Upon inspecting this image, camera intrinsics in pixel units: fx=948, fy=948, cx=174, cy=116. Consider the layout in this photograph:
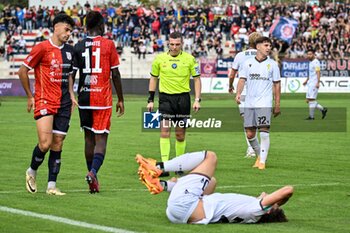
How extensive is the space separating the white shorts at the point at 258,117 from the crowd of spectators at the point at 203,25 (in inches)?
1718

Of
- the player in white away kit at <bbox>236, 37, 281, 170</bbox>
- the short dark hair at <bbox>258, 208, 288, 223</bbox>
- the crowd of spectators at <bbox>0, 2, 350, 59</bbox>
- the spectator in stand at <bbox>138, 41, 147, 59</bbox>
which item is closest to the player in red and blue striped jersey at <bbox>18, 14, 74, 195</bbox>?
the short dark hair at <bbox>258, 208, 288, 223</bbox>

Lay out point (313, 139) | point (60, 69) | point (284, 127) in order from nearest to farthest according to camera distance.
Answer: point (60, 69) → point (313, 139) → point (284, 127)

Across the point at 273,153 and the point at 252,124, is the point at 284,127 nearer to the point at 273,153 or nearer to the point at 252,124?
the point at 273,153

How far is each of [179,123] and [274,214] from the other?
6.21 meters

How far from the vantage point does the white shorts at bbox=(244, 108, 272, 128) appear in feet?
55.4

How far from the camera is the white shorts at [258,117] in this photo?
1688cm

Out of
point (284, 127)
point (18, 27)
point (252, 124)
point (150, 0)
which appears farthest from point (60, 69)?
point (150, 0)

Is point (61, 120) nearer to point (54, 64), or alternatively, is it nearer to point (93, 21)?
point (54, 64)

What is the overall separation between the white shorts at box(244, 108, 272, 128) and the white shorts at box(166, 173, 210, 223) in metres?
6.99

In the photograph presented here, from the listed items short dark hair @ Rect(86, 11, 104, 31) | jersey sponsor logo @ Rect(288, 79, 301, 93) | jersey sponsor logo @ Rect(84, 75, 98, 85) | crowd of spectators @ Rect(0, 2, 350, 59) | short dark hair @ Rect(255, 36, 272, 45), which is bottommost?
jersey sponsor logo @ Rect(288, 79, 301, 93)

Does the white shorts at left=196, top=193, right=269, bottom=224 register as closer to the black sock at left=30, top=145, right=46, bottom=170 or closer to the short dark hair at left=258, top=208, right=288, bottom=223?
the short dark hair at left=258, top=208, right=288, bottom=223

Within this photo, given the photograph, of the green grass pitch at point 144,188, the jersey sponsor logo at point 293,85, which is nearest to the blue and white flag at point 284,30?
the jersey sponsor logo at point 293,85

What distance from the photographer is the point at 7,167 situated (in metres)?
16.4

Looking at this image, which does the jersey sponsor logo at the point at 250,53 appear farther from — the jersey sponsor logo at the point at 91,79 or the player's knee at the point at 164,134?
the jersey sponsor logo at the point at 91,79
